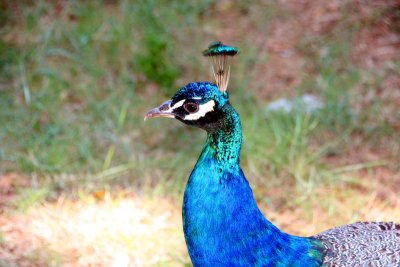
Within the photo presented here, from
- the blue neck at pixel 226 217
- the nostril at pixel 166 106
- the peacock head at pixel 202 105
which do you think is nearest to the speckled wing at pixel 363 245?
the blue neck at pixel 226 217

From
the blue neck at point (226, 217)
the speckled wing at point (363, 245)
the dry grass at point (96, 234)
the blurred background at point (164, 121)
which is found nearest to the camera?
the blue neck at point (226, 217)

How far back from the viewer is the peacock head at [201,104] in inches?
78.3

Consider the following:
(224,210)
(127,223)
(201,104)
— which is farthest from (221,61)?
(127,223)

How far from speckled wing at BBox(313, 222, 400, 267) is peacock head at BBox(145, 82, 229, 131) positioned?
521 millimetres

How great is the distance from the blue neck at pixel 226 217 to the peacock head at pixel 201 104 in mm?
24

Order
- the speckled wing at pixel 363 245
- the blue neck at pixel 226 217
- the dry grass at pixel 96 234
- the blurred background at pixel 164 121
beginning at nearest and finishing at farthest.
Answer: the blue neck at pixel 226 217 → the speckled wing at pixel 363 245 → the dry grass at pixel 96 234 → the blurred background at pixel 164 121

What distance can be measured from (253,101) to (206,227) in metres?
1.94

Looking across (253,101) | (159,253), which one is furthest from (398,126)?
(159,253)

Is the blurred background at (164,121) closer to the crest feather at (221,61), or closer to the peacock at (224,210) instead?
the peacock at (224,210)

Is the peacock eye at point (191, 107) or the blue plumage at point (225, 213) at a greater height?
the peacock eye at point (191, 107)

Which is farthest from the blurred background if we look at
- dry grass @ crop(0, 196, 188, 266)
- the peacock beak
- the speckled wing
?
the peacock beak

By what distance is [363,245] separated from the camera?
2.12m

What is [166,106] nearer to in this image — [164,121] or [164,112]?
[164,112]

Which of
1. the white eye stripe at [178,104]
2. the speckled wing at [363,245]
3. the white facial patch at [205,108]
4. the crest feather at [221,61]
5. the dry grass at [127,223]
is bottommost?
the speckled wing at [363,245]
